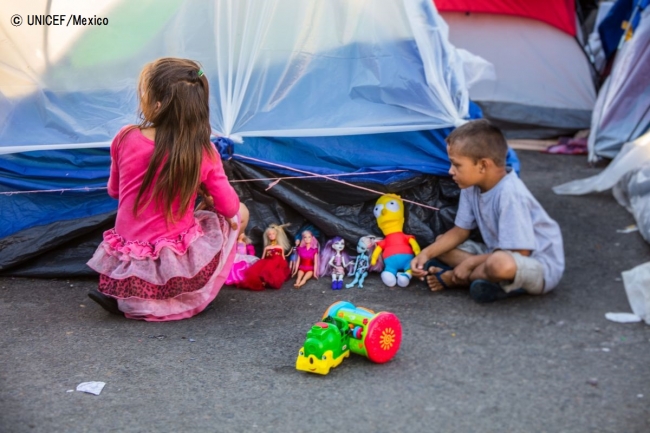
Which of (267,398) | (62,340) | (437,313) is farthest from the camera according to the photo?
(437,313)

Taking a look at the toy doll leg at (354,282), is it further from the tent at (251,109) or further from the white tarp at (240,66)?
the white tarp at (240,66)

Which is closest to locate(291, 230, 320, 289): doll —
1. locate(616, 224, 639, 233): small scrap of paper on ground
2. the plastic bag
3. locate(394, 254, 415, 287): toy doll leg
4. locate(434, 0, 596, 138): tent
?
locate(394, 254, 415, 287): toy doll leg

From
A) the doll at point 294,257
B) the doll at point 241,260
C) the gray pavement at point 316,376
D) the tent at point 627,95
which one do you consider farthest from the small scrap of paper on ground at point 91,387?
the tent at point 627,95

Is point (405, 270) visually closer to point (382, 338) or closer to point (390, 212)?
point (390, 212)

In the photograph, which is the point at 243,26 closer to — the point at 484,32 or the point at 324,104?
the point at 324,104

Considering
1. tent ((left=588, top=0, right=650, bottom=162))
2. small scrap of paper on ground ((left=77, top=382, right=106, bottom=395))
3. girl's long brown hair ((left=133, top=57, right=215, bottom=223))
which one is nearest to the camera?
small scrap of paper on ground ((left=77, top=382, right=106, bottom=395))

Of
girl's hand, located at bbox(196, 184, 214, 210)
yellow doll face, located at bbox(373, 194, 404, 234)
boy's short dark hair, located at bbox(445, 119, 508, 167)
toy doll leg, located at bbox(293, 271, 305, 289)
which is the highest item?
boy's short dark hair, located at bbox(445, 119, 508, 167)

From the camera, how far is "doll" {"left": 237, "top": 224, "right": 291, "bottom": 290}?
385 centimetres

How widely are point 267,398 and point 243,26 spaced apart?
208cm

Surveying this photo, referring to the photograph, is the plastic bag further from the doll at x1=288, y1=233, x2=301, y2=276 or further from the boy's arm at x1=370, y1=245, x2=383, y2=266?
the doll at x1=288, y1=233, x2=301, y2=276

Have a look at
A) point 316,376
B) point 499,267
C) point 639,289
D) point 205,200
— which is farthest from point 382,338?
point 639,289

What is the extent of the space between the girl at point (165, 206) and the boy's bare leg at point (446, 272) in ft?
3.34

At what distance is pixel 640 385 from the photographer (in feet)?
9.68

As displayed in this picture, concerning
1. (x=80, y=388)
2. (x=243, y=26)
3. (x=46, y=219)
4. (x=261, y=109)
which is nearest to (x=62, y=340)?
(x=80, y=388)
